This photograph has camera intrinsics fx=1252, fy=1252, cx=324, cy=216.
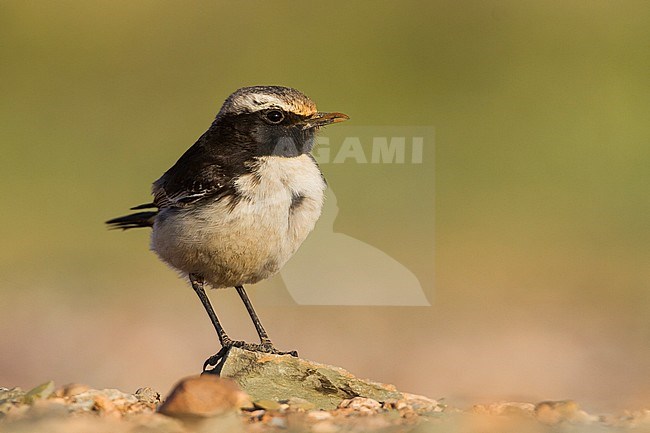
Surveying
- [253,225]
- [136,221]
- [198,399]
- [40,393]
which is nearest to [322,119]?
[253,225]

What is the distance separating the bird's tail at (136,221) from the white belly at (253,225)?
71 cm

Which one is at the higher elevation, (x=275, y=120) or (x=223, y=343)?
(x=275, y=120)

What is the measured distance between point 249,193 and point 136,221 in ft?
4.78

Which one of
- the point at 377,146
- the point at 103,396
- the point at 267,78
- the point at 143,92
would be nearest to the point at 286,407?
the point at 103,396

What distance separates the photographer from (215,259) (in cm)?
680

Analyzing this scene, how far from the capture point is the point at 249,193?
6.62 meters

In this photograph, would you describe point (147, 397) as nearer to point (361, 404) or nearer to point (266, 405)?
point (266, 405)

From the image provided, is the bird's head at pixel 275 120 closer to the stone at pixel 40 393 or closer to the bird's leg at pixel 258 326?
the bird's leg at pixel 258 326

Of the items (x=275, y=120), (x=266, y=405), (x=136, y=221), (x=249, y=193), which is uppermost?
(x=275, y=120)

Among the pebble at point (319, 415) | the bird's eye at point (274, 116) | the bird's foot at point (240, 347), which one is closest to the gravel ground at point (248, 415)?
the pebble at point (319, 415)

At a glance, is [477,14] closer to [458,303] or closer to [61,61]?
[61,61]

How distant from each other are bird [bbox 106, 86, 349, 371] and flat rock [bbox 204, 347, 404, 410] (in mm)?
308

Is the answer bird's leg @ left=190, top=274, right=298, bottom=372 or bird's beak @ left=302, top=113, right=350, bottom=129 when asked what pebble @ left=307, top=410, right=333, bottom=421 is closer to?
bird's leg @ left=190, top=274, right=298, bottom=372

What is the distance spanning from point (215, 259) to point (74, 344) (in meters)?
5.00
